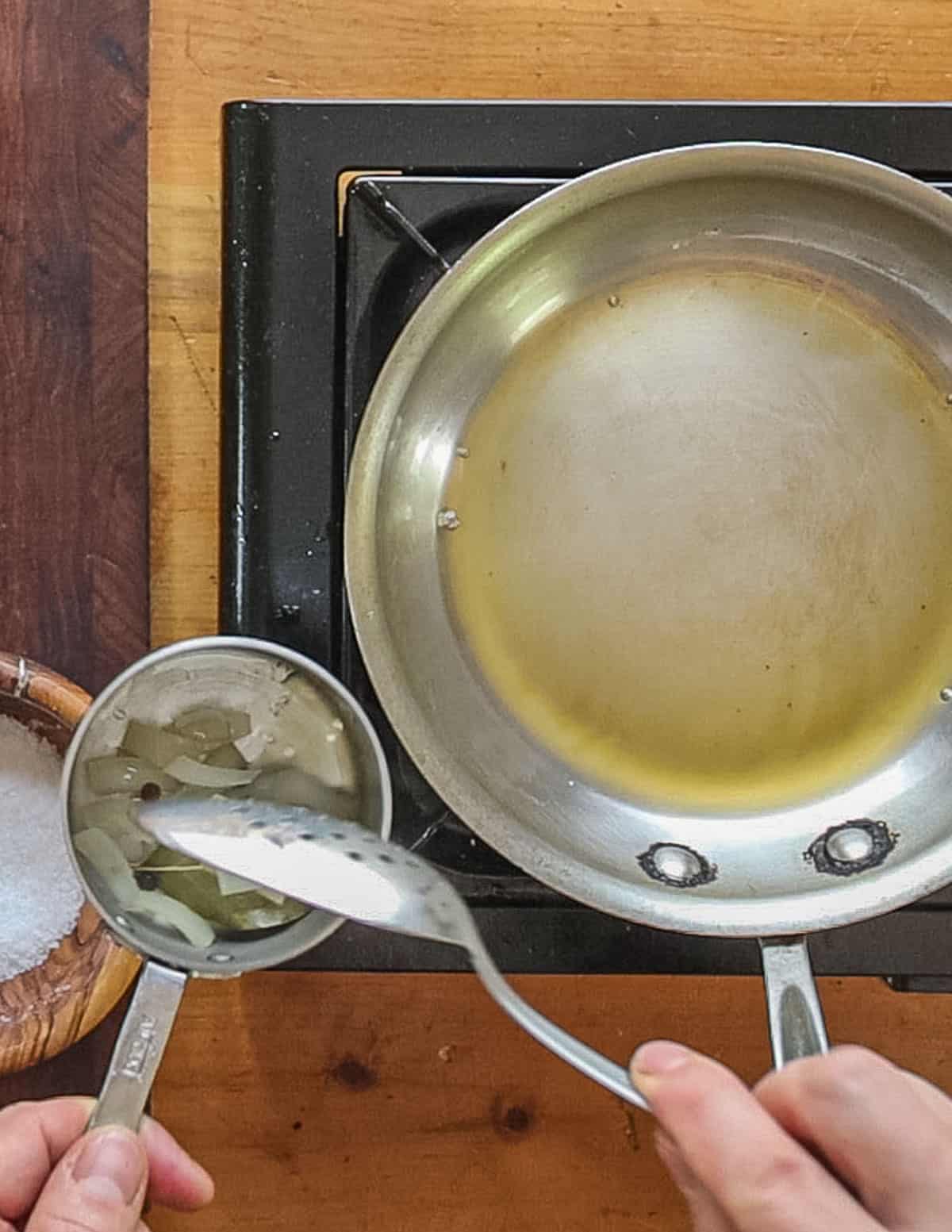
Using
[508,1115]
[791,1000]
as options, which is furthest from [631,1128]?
[791,1000]

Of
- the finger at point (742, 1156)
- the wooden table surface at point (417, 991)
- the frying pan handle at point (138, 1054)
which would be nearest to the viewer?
the finger at point (742, 1156)

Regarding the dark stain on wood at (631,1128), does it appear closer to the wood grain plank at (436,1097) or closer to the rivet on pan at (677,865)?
the wood grain plank at (436,1097)

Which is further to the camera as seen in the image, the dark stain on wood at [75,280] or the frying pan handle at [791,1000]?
the dark stain on wood at [75,280]

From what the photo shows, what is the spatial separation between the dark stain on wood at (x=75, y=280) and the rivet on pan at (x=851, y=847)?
31 centimetres

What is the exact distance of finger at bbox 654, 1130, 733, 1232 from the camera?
0.39 m

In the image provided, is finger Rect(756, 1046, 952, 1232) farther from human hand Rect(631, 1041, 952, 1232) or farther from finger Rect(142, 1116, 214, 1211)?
finger Rect(142, 1116, 214, 1211)

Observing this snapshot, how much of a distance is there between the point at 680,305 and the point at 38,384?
29 centimetres

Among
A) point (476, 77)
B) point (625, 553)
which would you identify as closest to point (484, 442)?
point (625, 553)

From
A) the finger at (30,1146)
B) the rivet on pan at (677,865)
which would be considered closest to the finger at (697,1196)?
the rivet on pan at (677,865)

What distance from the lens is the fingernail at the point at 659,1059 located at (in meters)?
0.39

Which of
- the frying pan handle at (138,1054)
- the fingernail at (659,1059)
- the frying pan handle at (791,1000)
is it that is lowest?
the frying pan handle at (138,1054)

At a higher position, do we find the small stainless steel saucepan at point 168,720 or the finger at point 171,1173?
the small stainless steel saucepan at point 168,720

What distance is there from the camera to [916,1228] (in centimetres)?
37

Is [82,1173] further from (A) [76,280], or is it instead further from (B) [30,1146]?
(A) [76,280]
